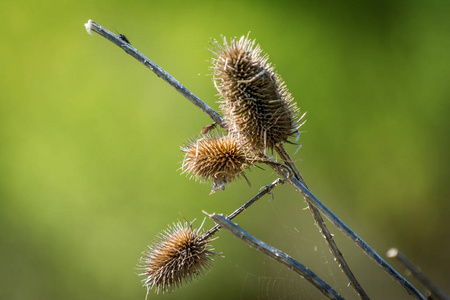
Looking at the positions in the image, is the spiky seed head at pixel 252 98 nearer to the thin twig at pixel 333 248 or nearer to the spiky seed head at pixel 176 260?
the thin twig at pixel 333 248

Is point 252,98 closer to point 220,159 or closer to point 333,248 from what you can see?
point 220,159

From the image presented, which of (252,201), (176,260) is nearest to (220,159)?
(252,201)

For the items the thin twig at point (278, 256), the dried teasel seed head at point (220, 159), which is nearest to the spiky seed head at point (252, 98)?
the dried teasel seed head at point (220, 159)

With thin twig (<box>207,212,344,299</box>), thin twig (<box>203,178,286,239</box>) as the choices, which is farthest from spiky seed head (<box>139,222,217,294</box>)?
thin twig (<box>207,212,344,299</box>)

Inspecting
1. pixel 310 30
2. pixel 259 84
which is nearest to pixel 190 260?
pixel 259 84

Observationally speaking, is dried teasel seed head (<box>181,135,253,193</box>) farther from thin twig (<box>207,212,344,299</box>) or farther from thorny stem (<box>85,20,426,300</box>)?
thin twig (<box>207,212,344,299</box>)
